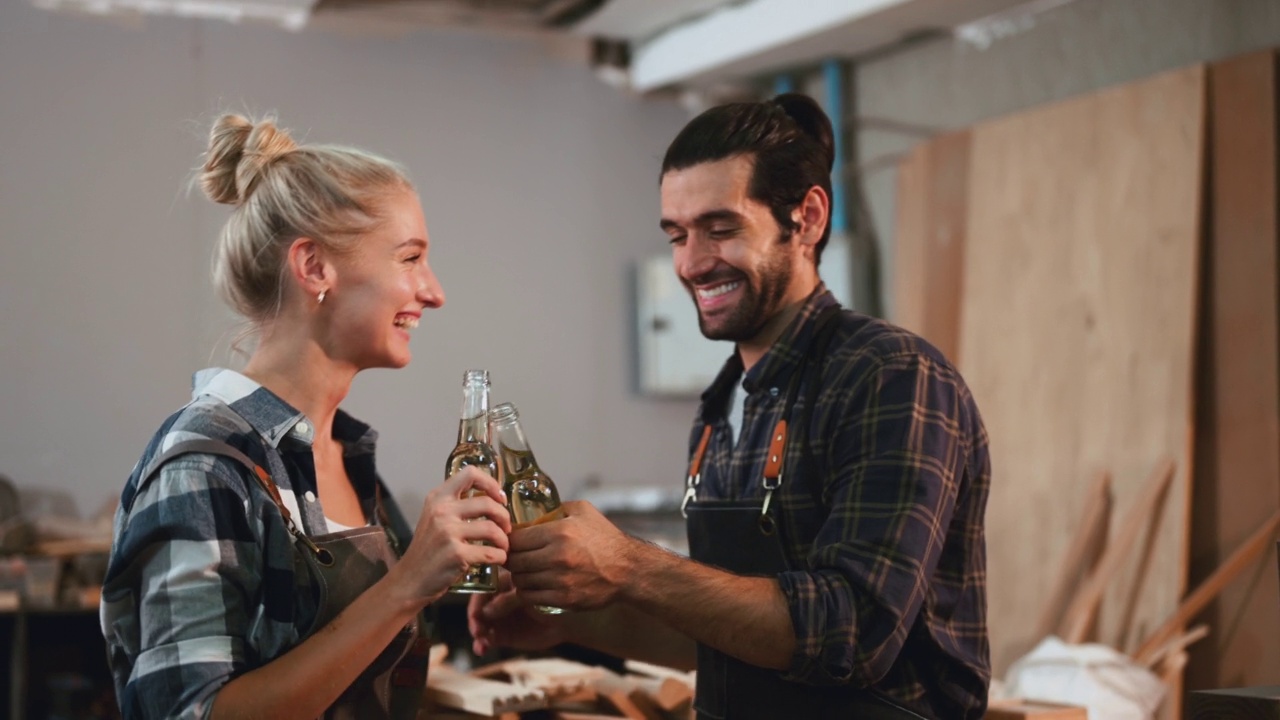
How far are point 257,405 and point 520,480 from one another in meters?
0.40

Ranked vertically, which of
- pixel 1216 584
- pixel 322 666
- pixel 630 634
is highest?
pixel 322 666

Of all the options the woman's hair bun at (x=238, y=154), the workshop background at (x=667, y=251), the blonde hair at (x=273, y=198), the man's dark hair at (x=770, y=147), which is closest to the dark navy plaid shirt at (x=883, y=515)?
the man's dark hair at (x=770, y=147)

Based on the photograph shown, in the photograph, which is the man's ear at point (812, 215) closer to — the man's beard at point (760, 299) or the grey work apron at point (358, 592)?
the man's beard at point (760, 299)

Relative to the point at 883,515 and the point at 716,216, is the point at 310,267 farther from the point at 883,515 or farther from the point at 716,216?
the point at 883,515

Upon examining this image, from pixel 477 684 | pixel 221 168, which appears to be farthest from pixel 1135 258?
pixel 221 168

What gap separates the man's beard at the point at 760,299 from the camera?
2.28 m

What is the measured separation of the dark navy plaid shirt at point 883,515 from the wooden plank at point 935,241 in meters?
2.84

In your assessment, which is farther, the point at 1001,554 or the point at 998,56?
the point at 998,56

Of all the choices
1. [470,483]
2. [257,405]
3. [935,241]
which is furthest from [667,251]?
[470,483]

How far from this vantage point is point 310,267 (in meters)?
1.97

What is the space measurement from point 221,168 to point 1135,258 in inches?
122

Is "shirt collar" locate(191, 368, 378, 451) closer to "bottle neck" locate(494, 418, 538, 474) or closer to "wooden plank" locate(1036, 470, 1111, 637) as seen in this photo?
"bottle neck" locate(494, 418, 538, 474)

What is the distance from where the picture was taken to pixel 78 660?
15.2 ft

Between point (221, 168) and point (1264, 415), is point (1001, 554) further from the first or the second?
point (221, 168)
